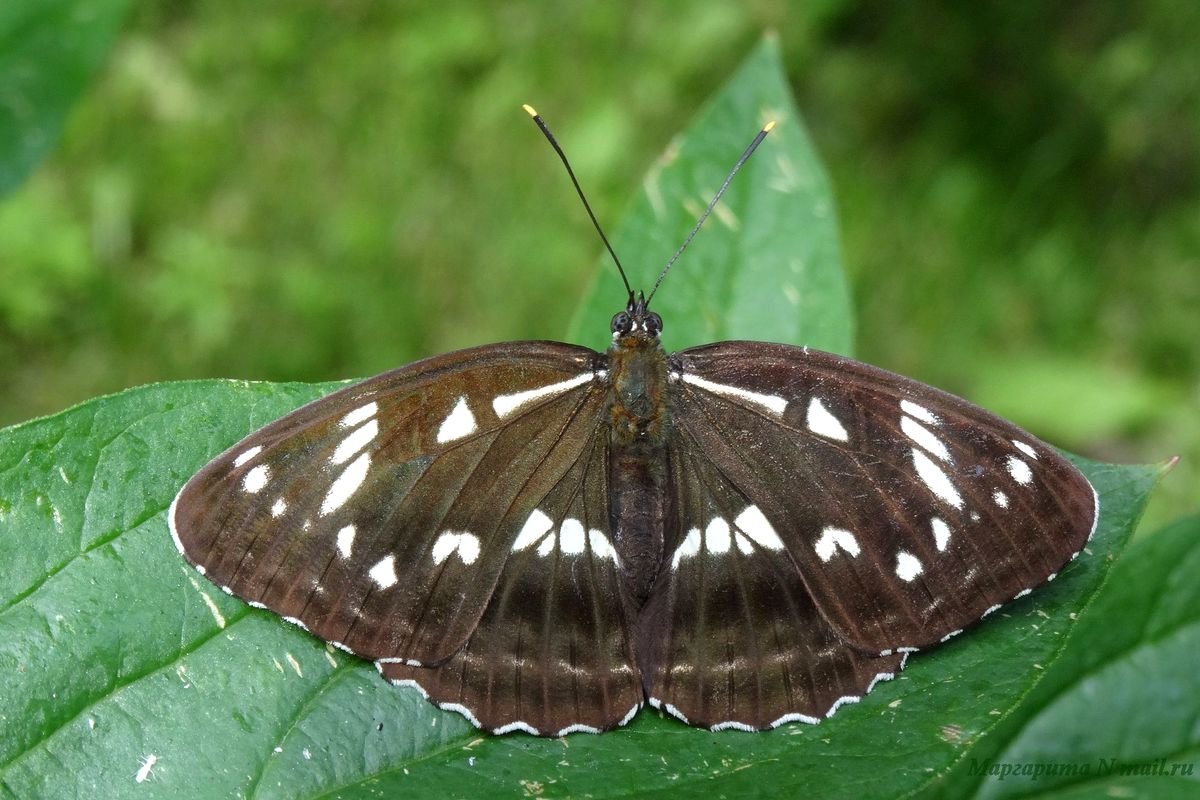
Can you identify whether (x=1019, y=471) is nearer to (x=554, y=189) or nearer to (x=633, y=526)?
(x=633, y=526)

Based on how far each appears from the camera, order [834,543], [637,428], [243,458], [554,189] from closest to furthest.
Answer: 1. [243,458]
2. [834,543]
3. [637,428]
4. [554,189]

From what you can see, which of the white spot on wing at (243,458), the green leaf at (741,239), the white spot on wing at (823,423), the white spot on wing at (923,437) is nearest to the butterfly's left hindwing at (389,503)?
the white spot on wing at (243,458)

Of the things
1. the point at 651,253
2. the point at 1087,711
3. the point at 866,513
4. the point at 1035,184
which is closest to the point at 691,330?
the point at 651,253

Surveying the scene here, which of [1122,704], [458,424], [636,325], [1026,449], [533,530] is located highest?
[636,325]

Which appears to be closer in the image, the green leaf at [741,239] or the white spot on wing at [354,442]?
the white spot on wing at [354,442]

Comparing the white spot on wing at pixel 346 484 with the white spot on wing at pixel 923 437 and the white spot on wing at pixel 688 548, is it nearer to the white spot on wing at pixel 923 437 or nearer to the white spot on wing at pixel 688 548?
the white spot on wing at pixel 688 548

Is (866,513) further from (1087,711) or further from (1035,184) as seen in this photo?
(1035,184)

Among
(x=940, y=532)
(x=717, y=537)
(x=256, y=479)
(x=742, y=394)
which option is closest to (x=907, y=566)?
(x=940, y=532)
